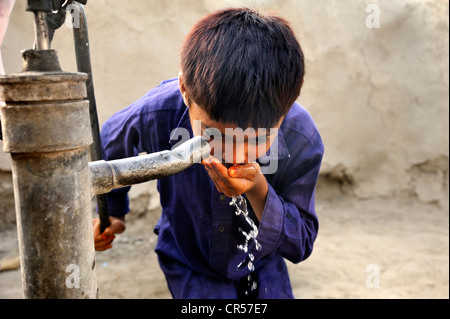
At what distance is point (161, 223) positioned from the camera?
2.17 metres

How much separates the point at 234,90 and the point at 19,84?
70 cm

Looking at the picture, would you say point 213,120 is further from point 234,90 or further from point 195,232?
point 195,232

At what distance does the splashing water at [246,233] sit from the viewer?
1617 mm

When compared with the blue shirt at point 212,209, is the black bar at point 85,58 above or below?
above

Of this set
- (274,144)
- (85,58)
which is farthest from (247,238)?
(85,58)

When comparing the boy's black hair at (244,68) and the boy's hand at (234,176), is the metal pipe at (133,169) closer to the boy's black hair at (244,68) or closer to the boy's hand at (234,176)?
the boy's hand at (234,176)

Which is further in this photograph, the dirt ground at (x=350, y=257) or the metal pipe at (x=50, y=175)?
the dirt ground at (x=350, y=257)

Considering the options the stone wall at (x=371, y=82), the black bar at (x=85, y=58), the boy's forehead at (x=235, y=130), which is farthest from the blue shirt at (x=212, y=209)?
the stone wall at (x=371, y=82)

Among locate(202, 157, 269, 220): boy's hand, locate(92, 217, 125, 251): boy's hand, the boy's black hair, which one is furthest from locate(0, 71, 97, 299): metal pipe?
locate(92, 217, 125, 251): boy's hand

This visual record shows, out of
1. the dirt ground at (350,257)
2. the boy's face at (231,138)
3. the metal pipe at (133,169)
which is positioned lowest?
the dirt ground at (350,257)

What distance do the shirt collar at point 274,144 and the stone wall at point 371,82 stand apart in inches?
78.2

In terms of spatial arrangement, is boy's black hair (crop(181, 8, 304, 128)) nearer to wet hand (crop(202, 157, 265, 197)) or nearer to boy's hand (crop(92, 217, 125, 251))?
wet hand (crop(202, 157, 265, 197))

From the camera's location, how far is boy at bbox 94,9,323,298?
1.34 m
